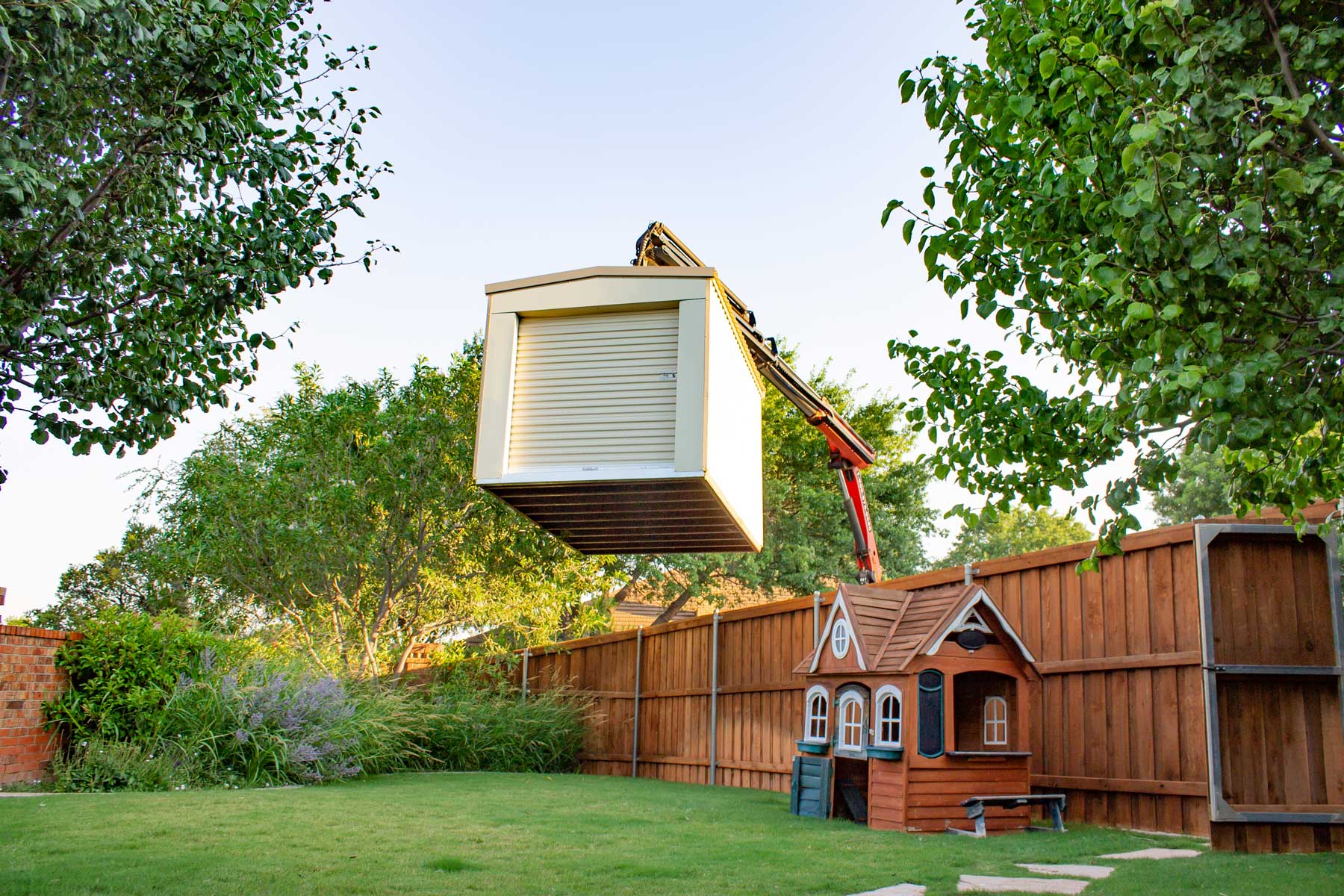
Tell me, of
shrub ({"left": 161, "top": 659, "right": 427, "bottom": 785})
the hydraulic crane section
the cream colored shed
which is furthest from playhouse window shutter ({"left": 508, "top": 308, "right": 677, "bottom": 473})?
shrub ({"left": 161, "top": 659, "right": 427, "bottom": 785})

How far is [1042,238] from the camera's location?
423 cm

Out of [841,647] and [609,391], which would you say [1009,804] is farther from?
[609,391]

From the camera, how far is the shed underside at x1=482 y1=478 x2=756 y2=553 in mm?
4984

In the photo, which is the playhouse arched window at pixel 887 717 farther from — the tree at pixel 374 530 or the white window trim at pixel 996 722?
the tree at pixel 374 530

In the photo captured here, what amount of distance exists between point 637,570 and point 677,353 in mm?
18211

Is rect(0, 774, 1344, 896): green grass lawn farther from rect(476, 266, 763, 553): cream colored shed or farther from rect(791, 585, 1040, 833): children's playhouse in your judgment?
rect(476, 266, 763, 553): cream colored shed

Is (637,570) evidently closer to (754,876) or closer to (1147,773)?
(1147,773)

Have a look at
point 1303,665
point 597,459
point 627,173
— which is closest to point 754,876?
point 597,459

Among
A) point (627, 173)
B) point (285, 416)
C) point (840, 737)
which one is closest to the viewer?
point (840, 737)

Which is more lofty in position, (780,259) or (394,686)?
(780,259)

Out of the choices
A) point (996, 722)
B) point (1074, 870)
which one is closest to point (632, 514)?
point (1074, 870)

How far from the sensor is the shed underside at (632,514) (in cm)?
498

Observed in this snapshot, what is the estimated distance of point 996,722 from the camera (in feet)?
24.3

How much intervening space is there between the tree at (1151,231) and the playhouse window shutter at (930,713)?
2.64 metres
